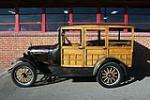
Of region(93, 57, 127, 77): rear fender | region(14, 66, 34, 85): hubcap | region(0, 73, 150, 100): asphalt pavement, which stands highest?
region(93, 57, 127, 77): rear fender

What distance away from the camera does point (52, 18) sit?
672 inches

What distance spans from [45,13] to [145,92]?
6.58 meters

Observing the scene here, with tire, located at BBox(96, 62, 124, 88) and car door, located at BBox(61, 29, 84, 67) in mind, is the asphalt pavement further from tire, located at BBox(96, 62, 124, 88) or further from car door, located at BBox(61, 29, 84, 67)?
car door, located at BBox(61, 29, 84, 67)

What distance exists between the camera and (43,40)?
16719mm

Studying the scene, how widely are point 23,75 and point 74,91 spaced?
1.73 meters

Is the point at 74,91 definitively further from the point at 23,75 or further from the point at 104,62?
the point at 23,75

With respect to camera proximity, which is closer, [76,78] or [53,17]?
[76,78]

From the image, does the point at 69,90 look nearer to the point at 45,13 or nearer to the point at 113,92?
the point at 113,92

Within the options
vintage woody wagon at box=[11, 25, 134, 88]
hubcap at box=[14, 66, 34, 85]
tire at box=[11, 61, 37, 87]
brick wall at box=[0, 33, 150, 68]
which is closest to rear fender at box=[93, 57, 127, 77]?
vintage woody wagon at box=[11, 25, 134, 88]

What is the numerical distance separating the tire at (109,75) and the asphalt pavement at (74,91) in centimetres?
19

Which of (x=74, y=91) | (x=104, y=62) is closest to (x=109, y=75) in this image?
(x=104, y=62)

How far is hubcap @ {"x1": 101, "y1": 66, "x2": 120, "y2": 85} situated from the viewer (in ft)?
41.1

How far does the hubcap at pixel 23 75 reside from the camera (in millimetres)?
12672

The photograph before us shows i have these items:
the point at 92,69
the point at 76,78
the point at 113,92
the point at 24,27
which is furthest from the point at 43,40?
the point at 113,92
